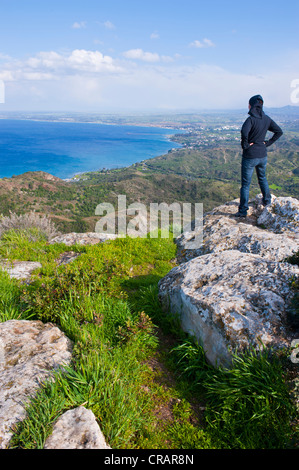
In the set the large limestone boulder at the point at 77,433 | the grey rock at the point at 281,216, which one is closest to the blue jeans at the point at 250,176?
the grey rock at the point at 281,216

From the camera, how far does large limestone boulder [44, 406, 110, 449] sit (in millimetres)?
2021

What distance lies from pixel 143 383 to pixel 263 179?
23.1 ft

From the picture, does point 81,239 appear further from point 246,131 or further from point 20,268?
point 246,131

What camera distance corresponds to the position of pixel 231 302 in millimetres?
3432

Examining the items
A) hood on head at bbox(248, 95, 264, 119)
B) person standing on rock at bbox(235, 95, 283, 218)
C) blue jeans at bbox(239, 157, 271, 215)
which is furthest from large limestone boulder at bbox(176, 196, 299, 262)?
hood on head at bbox(248, 95, 264, 119)

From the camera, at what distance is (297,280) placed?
138 inches

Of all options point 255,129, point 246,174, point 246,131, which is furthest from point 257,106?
point 246,174

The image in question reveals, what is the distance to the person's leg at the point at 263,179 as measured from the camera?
767 cm

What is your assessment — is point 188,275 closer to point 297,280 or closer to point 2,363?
point 297,280

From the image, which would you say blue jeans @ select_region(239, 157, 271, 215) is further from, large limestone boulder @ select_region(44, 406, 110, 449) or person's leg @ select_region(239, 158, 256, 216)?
large limestone boulder @ select_region(44, 406, 110, 449)

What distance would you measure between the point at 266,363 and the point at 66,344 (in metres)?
2.38
